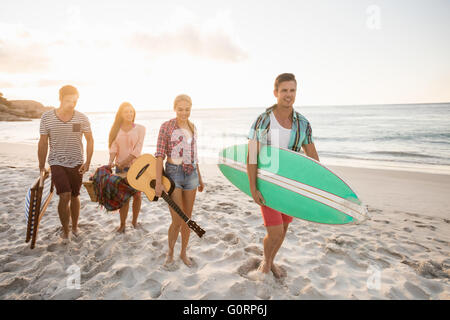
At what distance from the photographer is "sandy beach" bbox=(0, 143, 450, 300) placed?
2.35 meters

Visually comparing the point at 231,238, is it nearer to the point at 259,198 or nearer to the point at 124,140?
the point at 259,198

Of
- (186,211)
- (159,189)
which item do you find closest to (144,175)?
(159,189)

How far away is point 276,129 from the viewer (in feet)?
7.15

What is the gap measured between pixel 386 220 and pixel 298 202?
2.84 meters

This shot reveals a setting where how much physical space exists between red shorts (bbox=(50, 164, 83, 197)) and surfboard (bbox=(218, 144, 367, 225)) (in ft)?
8.01

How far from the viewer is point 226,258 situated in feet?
9.55

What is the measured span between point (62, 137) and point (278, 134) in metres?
2.67

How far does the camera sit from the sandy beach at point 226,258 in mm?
2354

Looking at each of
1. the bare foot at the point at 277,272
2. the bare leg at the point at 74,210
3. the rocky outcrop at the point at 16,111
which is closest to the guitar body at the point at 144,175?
the bare leg at the point at 74,210

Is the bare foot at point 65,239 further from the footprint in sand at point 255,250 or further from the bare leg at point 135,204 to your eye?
the footprint in sand at point 255,250

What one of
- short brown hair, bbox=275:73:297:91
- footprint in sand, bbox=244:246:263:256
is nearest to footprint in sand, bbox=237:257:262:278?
footprint in sand, bbox=244:246:263:256

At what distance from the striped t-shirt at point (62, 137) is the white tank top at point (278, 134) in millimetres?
2514

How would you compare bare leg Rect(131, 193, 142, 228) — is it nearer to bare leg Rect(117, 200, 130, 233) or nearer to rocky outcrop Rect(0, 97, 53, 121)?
bare leg Rect(117, 200, 130, 233)
